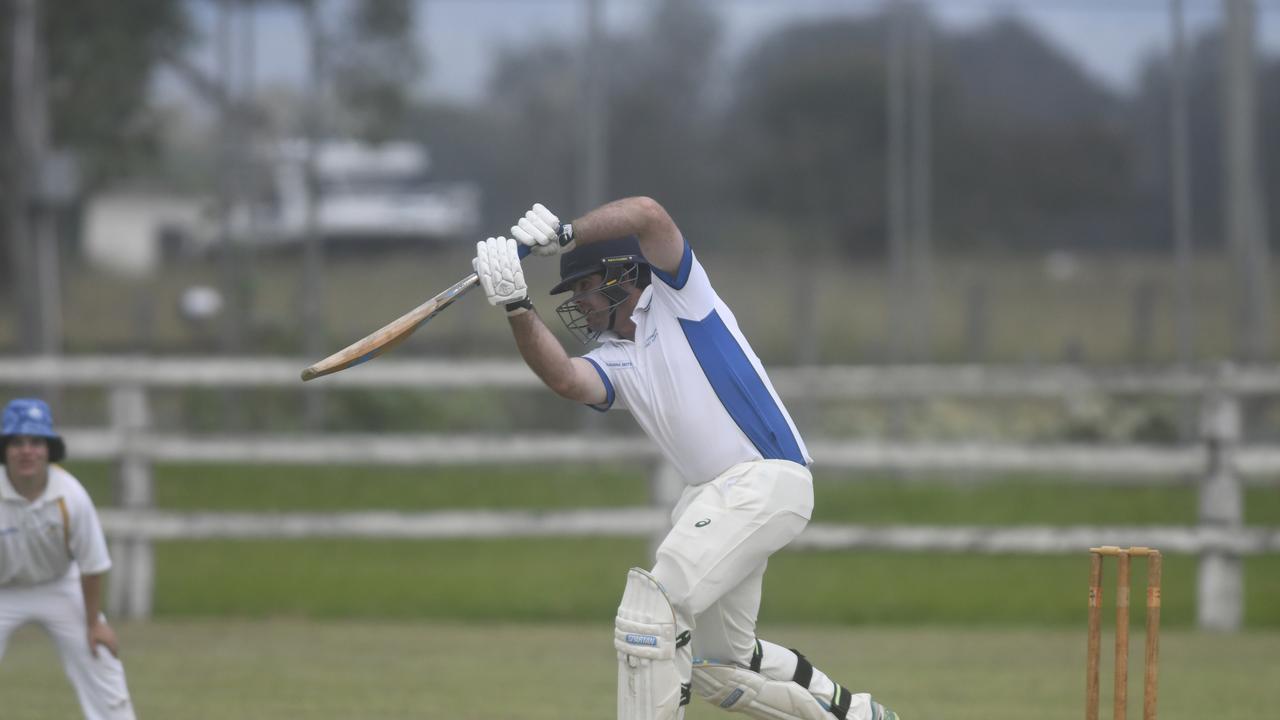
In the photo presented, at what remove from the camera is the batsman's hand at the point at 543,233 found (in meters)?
5.50

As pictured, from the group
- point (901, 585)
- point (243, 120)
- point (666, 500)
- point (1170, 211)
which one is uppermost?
point (243, 120)

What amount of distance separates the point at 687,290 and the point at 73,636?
3.04 meters

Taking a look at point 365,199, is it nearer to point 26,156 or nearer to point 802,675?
point 26,156

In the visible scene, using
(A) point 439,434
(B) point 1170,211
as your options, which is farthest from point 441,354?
(B) point 1170,211

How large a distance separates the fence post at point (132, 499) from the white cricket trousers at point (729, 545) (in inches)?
238

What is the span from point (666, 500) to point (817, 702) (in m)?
Result: 5.17

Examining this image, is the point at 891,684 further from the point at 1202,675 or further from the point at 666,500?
the point at 666,500

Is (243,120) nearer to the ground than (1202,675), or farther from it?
farther from it

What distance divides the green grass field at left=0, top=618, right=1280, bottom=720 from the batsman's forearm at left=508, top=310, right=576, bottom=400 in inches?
104

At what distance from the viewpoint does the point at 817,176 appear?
1895 cm

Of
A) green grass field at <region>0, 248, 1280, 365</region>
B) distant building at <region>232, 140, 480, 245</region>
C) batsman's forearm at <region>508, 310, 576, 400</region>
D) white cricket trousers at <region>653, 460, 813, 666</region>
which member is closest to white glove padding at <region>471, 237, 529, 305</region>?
batsman's forearm at <region>508, 310, 576, 400</region>

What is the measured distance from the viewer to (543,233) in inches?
217

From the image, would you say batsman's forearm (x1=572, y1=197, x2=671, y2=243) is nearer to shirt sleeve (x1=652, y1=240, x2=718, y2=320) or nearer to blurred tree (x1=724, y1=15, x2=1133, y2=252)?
shirt sleeve (x1=652, y1=240, x2=718, y2=320)

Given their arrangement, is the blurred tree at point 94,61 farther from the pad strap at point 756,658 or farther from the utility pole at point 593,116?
the pad strap at point 756,658
